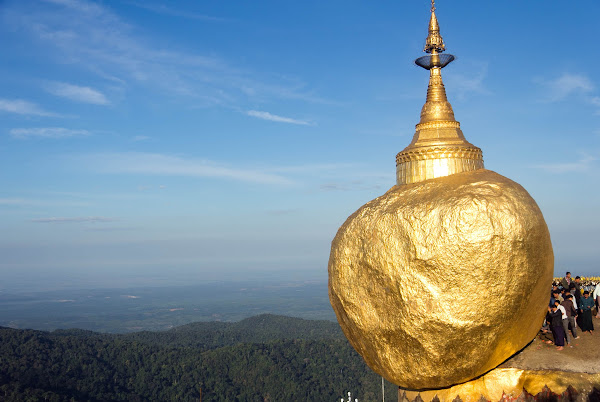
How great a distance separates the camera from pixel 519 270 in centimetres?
880

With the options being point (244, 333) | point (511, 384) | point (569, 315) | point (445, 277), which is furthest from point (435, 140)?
point (244, 333)

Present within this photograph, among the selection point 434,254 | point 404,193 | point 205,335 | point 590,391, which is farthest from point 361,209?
point 205,335

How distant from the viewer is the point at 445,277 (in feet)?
28.8

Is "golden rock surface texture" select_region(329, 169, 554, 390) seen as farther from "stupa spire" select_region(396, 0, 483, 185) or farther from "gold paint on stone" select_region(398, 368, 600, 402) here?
"stupa spire" select_region(396, 0, 483, 185)

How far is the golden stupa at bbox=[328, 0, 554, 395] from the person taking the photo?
8.72m

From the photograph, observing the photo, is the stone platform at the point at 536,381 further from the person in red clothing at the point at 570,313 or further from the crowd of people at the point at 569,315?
the person in red clothing at the point at 570,313

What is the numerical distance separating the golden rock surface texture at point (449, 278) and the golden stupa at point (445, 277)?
0.06 ft

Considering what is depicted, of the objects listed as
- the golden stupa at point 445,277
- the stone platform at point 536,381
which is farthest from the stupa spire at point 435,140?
the stone platform at point 536,381

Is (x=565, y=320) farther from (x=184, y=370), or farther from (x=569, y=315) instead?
(x=184, y=370)

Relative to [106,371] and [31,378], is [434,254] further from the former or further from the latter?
[106,371]

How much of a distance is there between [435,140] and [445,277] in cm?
322

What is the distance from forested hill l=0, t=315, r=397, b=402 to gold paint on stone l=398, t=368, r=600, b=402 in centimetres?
6503

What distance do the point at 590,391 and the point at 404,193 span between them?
15.9 ft

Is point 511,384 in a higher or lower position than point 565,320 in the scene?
lower
